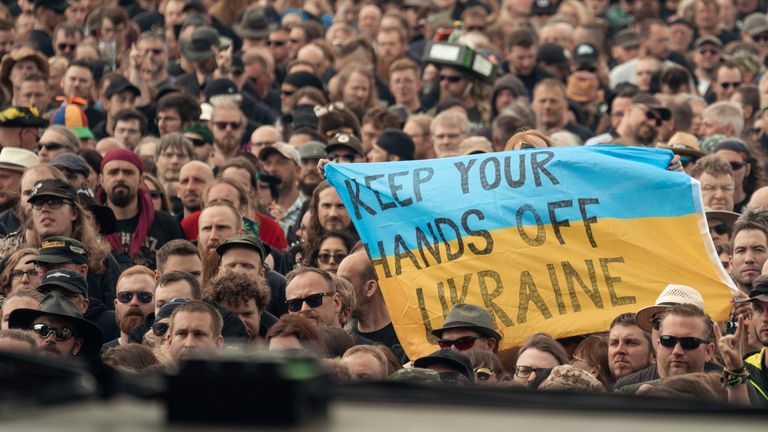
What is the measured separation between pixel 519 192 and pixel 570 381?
2.72 m

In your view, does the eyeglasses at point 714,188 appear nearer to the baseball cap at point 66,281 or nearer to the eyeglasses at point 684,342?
the eyeglasses at point 684,342

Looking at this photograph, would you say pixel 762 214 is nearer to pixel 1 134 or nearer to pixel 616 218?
pixel 616 218

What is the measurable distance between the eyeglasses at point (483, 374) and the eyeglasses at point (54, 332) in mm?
2391

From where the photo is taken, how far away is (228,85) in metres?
17.2

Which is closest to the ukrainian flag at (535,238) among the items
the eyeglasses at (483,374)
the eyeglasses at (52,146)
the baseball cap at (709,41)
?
the eyeglasses at (483,374)

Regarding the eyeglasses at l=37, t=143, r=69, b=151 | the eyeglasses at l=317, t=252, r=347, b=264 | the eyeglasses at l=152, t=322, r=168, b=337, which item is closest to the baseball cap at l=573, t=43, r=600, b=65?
the eyeglasses at l=37, t=143, r=69, b=151

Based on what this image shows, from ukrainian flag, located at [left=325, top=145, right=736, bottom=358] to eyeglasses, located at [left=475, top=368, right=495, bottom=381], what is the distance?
3.41 ft

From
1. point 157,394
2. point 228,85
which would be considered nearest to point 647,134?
point 228,85

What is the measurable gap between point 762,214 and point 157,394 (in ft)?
26.8

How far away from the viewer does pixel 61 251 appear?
10852 mm

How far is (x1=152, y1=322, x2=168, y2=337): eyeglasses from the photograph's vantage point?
31.8ft

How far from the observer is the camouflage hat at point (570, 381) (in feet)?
26.3

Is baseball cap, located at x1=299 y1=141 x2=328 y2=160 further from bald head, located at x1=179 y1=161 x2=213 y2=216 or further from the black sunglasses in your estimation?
bald head, located at x1=179 y1=161 x2=213 y2=216

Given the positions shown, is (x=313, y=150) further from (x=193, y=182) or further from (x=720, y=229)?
(x=720, y=229)
